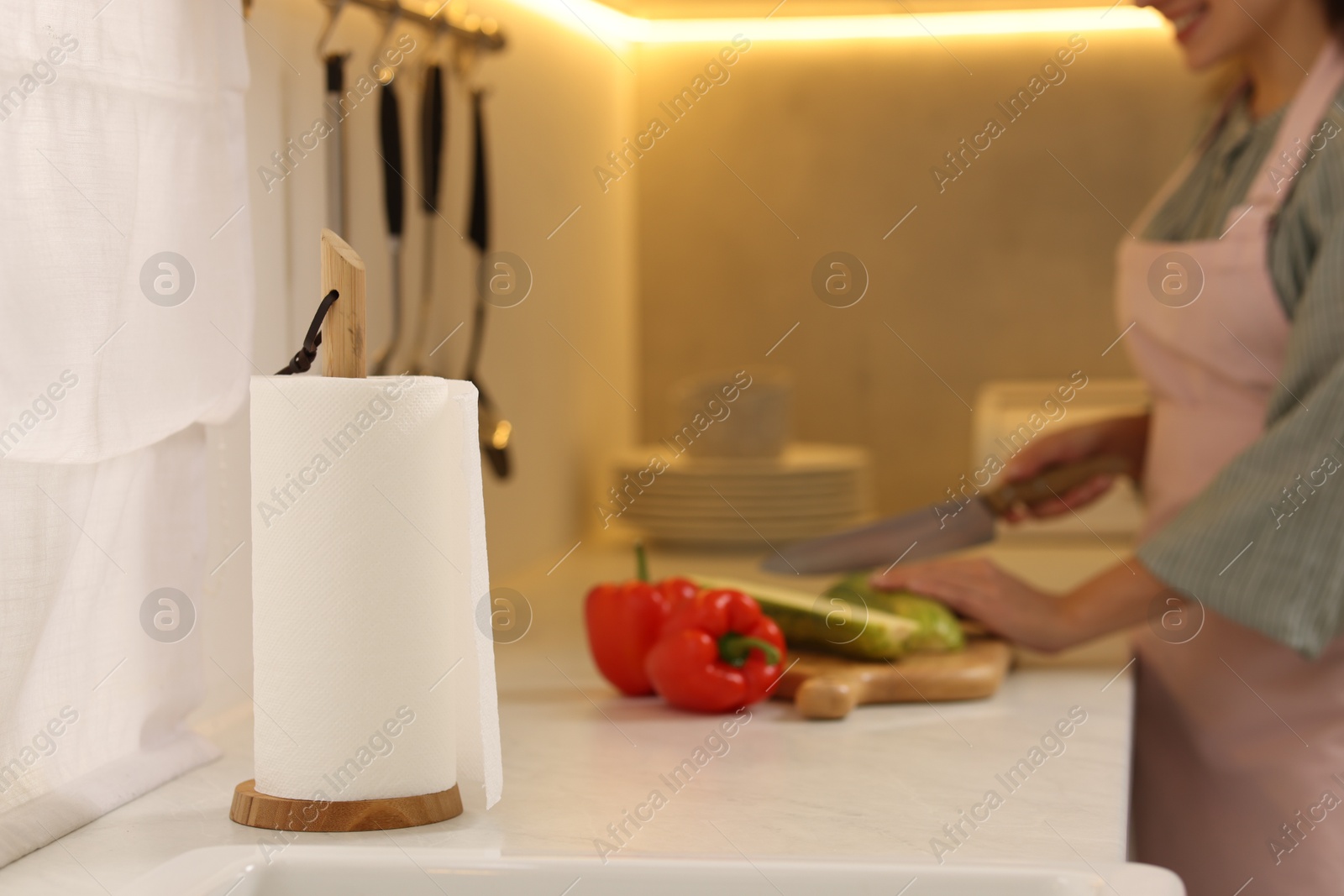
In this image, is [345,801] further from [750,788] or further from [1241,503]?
[1241,503]

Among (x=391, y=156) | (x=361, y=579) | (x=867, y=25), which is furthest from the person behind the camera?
(x=867, y=25)

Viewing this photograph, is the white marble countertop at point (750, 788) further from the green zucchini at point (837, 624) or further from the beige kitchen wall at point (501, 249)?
the beige kitchen wall at point (501, 249)

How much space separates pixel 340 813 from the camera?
2.30 ft

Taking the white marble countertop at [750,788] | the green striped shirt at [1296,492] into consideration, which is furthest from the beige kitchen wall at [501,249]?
the green striped shirt at [1296,492]

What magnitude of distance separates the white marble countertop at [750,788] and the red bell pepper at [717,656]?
0.02 m

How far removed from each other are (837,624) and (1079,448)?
0.45 metres

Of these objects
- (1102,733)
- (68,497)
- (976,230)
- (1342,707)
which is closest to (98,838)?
(68,497)

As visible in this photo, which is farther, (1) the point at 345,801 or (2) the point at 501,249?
(2) the point at 501,249

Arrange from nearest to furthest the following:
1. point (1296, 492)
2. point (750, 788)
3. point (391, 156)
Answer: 1. point (750, 788)
2. point (1296, 492)
3. point (391, 156)

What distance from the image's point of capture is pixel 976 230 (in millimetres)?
2023

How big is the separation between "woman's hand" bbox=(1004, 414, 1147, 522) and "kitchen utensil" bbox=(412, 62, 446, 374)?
62 cm

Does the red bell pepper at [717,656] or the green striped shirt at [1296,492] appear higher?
the green striped shirt at [1296,492]

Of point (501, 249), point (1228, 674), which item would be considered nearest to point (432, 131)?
point (501, 249)

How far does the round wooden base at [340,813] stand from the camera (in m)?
0.70
